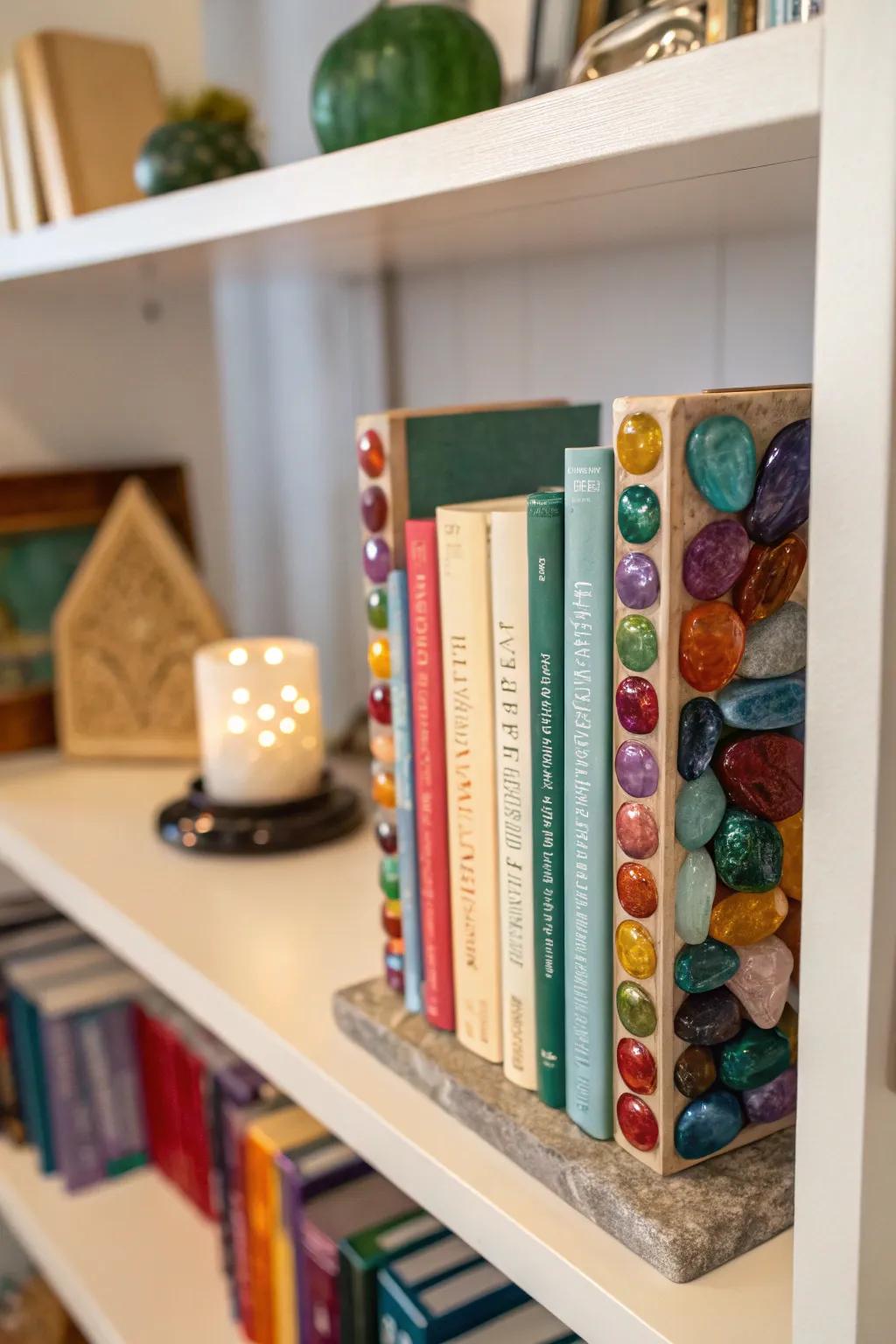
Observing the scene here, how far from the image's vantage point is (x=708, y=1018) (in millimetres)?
457

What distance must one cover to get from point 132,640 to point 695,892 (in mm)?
793

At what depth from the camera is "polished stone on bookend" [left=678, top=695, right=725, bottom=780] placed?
1.39ft

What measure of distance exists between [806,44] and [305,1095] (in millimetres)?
517

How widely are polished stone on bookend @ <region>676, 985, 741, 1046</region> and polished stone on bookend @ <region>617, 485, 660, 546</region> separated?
18cm

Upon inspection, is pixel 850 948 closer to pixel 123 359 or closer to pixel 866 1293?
pixel 866 1293

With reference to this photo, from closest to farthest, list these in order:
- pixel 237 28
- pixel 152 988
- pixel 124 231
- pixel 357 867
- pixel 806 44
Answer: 1. pixel 806 44
2. pixel 124 231
3. pixel 357 867
4. pixel 152 988
5. pixel 237 28

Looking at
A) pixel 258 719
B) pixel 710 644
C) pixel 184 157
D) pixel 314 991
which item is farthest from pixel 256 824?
pixel 710 644

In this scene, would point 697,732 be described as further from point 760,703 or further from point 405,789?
point 405,789

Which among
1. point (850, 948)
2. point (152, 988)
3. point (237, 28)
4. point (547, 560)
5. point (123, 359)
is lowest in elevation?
point (152, 988)

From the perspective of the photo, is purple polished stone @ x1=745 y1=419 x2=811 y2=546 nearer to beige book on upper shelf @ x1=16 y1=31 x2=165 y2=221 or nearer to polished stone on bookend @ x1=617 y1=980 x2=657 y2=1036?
polished stone on bookend @ x1=617 y1=980 x2=657 y2=1036

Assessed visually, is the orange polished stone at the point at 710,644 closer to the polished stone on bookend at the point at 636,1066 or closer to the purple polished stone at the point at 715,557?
the purple polished stone at the point at 715,557

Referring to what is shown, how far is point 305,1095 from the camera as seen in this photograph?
0.62 m

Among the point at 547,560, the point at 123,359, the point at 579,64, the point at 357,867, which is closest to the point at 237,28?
the point at 123,359

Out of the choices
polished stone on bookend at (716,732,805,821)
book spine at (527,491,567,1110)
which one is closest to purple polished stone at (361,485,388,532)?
book spine at (527,491,567,1110)
